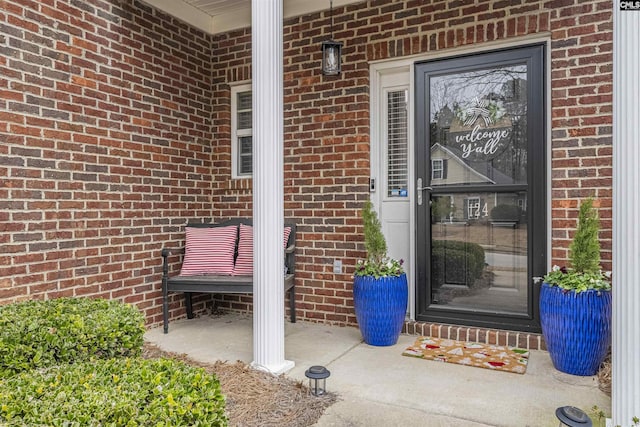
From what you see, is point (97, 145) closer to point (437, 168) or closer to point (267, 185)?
point (267, 185)

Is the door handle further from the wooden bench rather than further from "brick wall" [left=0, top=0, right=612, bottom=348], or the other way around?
the wooden bench

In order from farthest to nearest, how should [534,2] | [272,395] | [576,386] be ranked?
[534,2], [576,386], [272,395]

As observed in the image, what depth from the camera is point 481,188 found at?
339 cm

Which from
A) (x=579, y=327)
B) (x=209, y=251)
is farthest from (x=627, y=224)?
(x=209, y=251)

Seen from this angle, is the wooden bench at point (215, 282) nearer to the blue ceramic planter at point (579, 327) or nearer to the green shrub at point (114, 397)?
the blue ceramic planter at point (579, 327)

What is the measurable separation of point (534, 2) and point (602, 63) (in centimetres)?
64

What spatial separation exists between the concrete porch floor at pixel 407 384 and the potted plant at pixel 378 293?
0.12m

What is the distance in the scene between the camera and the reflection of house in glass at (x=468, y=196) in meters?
3.31

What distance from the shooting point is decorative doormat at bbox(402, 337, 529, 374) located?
9.44ft

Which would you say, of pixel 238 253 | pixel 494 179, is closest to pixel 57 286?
pixel 238 253

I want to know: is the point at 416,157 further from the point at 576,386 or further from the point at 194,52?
the point at 194,52

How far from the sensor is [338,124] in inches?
152

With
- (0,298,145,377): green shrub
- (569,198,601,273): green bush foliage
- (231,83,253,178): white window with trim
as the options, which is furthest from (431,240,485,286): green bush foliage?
(0,298,145,377): green shrub

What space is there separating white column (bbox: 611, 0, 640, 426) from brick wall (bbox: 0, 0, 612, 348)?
131 cm
